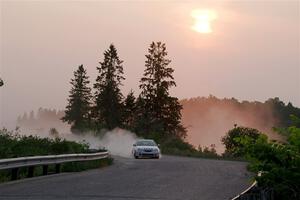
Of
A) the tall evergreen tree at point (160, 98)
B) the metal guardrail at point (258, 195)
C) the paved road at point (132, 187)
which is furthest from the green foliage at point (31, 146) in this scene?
the tall evergreen tree at point (160, 98)

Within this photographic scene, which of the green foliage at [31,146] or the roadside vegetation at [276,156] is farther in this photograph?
the green foliage at [31,146]

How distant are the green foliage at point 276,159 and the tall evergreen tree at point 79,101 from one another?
10021 cm

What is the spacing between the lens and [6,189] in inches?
628

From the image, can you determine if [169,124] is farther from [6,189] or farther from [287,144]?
[287,144]

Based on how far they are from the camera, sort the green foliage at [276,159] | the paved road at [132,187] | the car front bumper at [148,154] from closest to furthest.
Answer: the green foliage at [276,159]
the paved road at [132,187]
the car front bumper at [148,154]

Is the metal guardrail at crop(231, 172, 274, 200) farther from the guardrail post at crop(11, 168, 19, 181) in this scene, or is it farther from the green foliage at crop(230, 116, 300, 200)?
the guardrail post at crop(11, 168, 19, 181)

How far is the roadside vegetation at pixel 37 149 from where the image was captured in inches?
896

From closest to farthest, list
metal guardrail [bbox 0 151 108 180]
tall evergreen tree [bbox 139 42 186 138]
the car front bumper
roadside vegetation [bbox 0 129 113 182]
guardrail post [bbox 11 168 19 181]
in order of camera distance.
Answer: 1. metal guardrail [bbox 0 151 108 180]
2. guardrail post [bbox 11 168 19 181]
3. roadside vegetation [bbox 0 129 113 182]
4. the car front bumper
5. tall evergreen tree [bbox 139 42 186 138]

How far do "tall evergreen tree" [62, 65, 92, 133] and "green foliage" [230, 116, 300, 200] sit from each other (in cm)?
10021

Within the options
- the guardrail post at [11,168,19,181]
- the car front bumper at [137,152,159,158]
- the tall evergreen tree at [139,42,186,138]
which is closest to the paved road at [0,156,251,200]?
the guardrail post at [11,168,19,181]

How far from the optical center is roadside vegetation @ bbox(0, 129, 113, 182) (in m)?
22.8

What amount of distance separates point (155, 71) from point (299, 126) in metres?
84.4

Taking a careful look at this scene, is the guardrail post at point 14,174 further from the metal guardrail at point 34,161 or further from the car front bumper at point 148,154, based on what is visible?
the car front bumper at point 148,154

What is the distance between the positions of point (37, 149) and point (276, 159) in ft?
62.7
